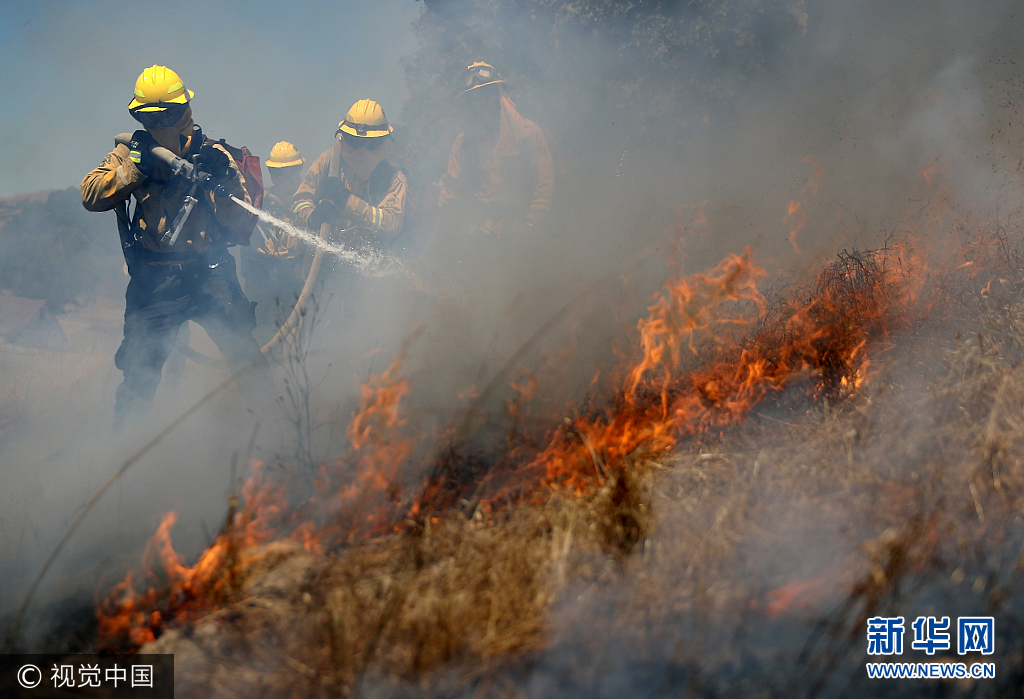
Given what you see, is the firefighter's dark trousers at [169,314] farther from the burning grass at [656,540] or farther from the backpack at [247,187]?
the burning grass at [656,540]

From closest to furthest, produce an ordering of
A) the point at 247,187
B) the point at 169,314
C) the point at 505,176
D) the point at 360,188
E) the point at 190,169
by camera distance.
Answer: the point at 190,169, the point at 169,314, the point at 247,187, the point at 360,188, the point at 505,176

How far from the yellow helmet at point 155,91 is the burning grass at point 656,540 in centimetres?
255

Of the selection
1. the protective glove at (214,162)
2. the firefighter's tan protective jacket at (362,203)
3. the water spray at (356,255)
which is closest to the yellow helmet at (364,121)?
the firefighter's tan protective jacket at (362,203)

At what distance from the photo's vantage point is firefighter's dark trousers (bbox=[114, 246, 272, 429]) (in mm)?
4219

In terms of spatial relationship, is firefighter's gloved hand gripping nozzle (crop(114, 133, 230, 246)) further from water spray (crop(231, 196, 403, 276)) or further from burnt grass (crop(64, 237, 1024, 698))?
burnt grass (crop(64, 237, 1024, 698))

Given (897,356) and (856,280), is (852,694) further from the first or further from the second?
(856,280)

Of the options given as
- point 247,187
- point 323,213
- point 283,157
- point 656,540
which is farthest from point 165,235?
point 656,540

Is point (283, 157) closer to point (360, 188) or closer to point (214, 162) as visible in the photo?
point (360, 188)

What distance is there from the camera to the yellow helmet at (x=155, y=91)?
13.5ft

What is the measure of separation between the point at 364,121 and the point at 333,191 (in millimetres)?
797

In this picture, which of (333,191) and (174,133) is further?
(333,191)

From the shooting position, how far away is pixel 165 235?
427 centimetres

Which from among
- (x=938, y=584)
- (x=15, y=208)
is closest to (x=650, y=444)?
(x=938, y=584)

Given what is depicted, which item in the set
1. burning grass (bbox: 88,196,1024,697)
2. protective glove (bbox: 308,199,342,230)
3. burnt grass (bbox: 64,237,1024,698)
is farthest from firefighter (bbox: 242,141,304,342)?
burnt grass (bbox: 64,237,1024,698)
